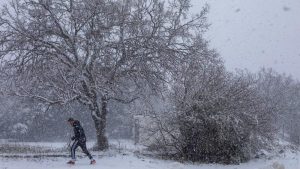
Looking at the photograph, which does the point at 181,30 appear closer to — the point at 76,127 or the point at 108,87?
the point at 108,87

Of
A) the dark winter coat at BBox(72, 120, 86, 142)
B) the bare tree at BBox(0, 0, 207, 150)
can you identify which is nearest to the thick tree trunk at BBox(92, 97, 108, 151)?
the bare tree at BBox(0, 0, 207, 150)

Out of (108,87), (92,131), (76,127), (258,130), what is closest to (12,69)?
(108,87)

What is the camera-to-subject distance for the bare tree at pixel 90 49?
1955 centimetres

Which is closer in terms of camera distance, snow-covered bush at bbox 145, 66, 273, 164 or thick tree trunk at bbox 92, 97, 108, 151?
snow-covered bush at bbox 145, 66, 273, 164

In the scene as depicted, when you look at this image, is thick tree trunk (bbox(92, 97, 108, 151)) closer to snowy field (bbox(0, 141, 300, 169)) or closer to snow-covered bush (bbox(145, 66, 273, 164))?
snowy field (bbox(0, 141, 300, 169))

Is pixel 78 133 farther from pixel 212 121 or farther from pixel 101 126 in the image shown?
pixel 212 121

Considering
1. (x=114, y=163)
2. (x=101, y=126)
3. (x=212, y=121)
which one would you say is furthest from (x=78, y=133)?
(x=212, y=121)

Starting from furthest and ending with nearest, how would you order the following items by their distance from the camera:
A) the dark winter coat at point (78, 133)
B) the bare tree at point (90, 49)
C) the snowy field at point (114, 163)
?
1. the bare tree at point (90, 49)
2. the dark winter coat at point (78, 133)
3. the snowy field at point (114, 163)

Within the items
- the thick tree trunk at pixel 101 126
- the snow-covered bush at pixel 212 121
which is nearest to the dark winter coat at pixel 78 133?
the thick tree trunk at pixel 101 126

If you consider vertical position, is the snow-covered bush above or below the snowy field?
above

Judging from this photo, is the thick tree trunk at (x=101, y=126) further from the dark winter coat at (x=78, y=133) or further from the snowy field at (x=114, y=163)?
the dark winter coat at (x=78, y=133)

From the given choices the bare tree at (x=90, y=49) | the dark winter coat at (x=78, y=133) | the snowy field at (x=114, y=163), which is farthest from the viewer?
the bare tree at (x=90, y=49)

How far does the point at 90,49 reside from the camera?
1989 centimetres

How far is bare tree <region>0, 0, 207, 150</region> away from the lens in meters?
19.5
